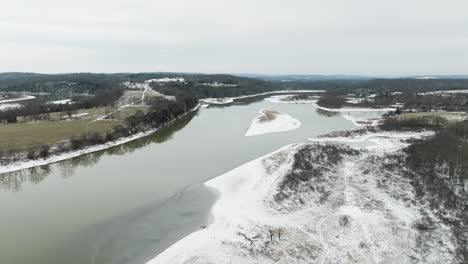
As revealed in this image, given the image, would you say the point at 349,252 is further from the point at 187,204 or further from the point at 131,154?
the point at 131,154

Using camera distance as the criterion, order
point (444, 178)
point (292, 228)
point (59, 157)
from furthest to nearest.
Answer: point (59, 157) < point (444, 178) < point (292, 228)

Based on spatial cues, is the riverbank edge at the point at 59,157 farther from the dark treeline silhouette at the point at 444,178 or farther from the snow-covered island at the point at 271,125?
the dark treeline silhouette at the point at 444,178

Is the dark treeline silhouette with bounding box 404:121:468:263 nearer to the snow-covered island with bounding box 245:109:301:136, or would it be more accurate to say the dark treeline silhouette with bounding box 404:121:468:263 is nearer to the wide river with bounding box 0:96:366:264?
the wide river with bounding box 0:96:366:264

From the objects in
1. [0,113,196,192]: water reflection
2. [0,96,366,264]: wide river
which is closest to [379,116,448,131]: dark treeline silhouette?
[0,96,366,264]: wide river

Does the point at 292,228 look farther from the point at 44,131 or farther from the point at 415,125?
the point at 415,125

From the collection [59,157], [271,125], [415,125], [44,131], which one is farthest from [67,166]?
[415,125]

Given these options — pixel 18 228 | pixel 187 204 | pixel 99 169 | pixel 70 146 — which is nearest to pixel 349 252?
pixel 187 204
